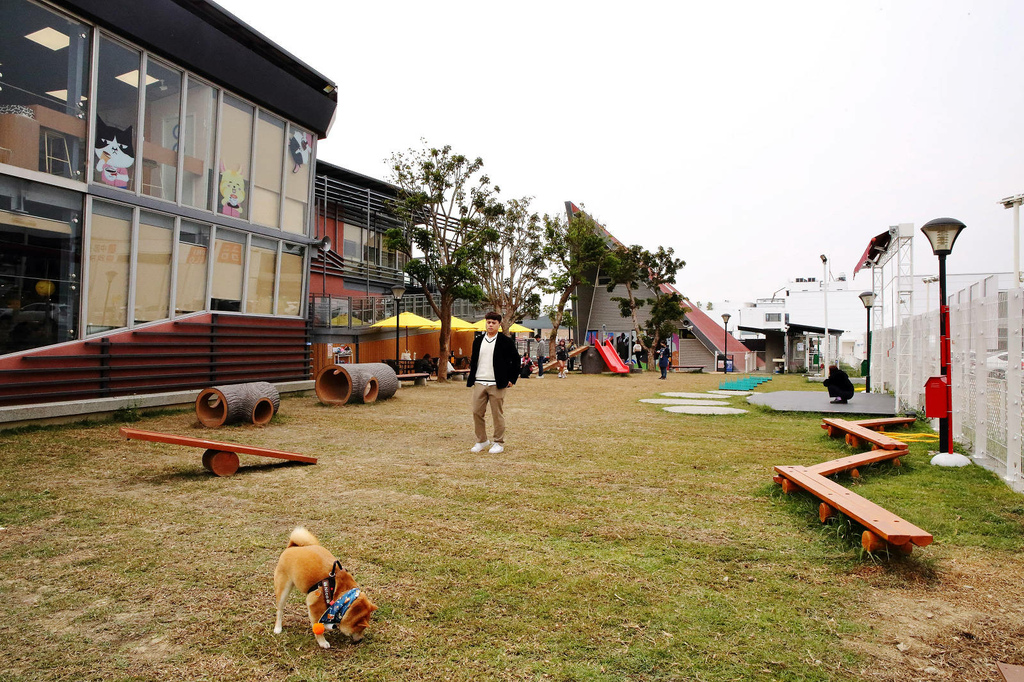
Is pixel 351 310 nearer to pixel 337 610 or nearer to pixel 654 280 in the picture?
pixel 654 280

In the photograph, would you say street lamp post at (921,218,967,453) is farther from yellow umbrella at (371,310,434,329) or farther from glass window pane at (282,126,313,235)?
yellow umbrella at (371,310,434,329)

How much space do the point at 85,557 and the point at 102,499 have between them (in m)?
1.71

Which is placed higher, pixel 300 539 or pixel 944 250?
pixel 944 250

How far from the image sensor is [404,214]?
22391 mm

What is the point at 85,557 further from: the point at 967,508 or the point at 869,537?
the point at 967,508

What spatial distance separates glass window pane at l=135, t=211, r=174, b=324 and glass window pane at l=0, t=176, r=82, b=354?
1338 millimetres

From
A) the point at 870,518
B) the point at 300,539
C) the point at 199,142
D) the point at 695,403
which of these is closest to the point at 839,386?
the point at 695,403

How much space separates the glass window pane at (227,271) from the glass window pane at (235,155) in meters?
0.59

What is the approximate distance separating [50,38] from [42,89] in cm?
89

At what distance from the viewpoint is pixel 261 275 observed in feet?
50.1

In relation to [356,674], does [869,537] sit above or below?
above

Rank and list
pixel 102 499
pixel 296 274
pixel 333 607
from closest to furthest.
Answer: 1. pixel 333 607
2. pixel 102 499
3. pixel 296 274

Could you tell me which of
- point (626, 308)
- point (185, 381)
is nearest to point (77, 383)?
point (185, 381)

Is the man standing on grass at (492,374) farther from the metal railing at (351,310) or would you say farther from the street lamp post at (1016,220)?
the metal railing at (351,310)
